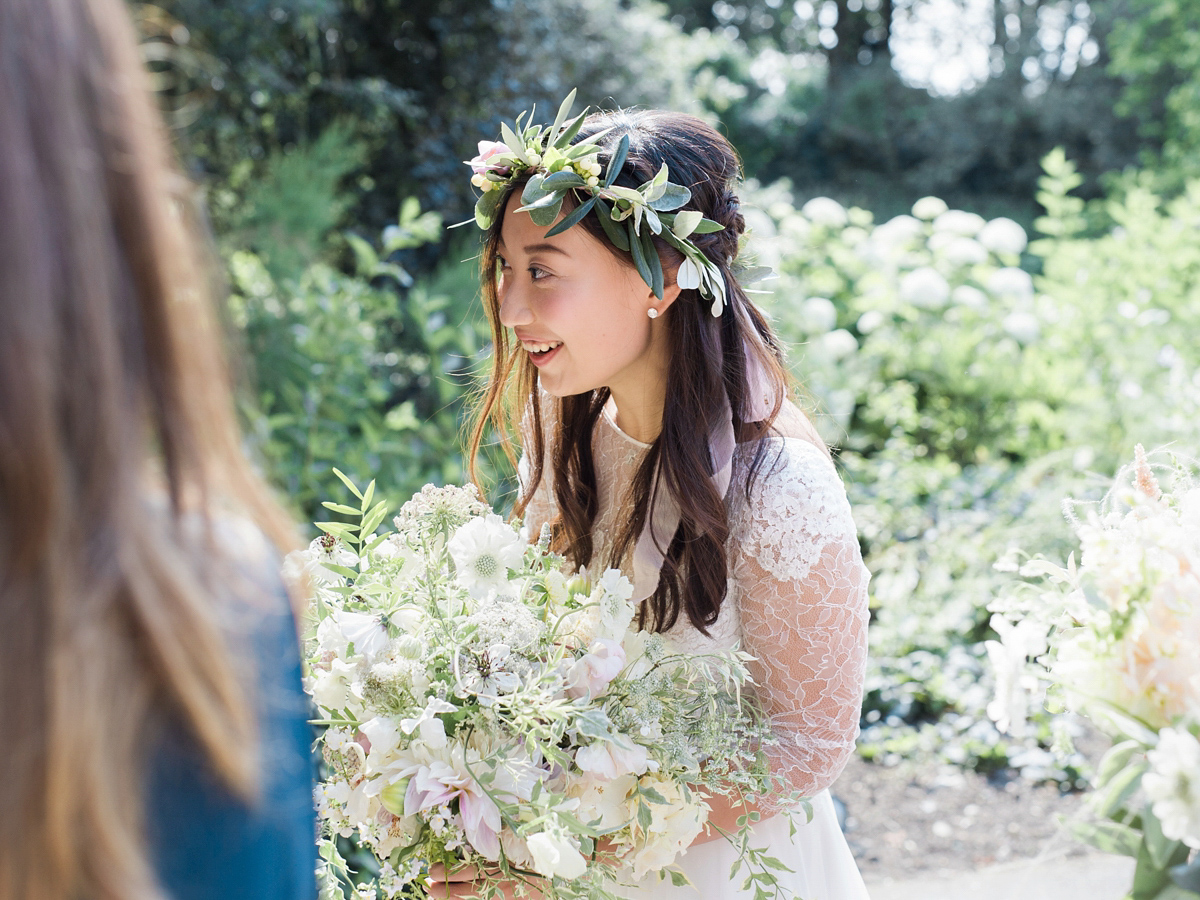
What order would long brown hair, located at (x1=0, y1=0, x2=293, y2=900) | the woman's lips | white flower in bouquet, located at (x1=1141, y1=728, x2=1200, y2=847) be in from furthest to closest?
the woman's lips → white flower in bouquet, located at (x1=1141, y1=728, x2=1200, y2=847) → long brown hair, located at (x1=0, y1=0, x2=293, y2=900)

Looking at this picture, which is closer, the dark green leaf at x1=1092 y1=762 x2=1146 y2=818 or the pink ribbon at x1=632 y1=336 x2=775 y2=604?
the dark green leaf at x1=1092 y1=762 x2=1146 y2=818

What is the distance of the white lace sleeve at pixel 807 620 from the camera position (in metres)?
1.56

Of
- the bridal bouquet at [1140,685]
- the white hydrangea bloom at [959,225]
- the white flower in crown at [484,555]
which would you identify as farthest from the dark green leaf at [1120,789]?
the white hydrangea bloom at [959,225]

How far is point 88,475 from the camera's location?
0.58 metres

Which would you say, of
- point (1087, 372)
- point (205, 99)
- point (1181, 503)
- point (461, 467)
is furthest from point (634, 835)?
point (1087, 372)

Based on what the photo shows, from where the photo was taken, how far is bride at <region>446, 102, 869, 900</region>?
158 centimetres

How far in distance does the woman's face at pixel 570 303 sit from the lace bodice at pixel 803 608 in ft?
1.18

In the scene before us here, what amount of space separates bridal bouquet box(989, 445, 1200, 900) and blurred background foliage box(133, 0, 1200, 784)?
2109 mm

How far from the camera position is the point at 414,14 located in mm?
6160

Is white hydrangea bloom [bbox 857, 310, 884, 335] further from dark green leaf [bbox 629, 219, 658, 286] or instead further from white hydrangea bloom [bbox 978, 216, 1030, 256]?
dark green leaf [bbox 629, 219, 658, 286]

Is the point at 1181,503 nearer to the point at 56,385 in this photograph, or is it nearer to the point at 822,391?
the point at 56,385

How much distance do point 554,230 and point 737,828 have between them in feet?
3.41

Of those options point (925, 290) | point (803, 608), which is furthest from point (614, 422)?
point (925, 290)

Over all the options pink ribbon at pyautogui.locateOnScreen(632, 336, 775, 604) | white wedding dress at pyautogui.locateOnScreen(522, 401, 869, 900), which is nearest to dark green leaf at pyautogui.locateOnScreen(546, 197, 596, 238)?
pink ribbon at pyautogui.locateOnScreen(632, 336, 775, 604)
